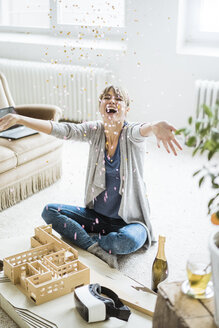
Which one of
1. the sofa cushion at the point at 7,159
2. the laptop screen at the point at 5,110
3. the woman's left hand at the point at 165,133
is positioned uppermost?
the woman's left hand at the point at 165,133

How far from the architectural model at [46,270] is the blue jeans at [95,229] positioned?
27 centimetres

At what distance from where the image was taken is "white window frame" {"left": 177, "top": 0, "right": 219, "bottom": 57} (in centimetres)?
387

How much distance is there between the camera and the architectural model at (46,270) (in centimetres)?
183

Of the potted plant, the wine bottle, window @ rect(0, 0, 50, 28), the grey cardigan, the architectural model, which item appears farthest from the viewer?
window @ rect(0, 0, 50, 28)

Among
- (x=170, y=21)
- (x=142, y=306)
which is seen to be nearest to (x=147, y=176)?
(x=170, y=21)

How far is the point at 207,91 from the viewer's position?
3.79 metres

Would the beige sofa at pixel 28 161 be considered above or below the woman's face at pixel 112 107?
below

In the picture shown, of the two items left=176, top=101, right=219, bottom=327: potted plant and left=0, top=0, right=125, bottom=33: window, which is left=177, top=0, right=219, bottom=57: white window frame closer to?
left=0, top=0, right=125, bottom=33: window

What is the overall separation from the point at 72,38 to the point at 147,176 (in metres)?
1.85

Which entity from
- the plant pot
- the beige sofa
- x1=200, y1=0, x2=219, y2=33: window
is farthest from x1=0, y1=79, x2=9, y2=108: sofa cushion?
the plant pot

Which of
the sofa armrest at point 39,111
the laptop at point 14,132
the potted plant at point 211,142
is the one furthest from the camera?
the sofa armrest at point 39,111

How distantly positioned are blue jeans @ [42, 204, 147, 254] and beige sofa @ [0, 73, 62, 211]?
0.47m

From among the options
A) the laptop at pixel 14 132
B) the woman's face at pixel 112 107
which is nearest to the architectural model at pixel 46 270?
the woman's face at pixel 112 107

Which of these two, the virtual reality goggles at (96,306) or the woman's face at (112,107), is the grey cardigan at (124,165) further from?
the virtual reality goggles at (96,306)
